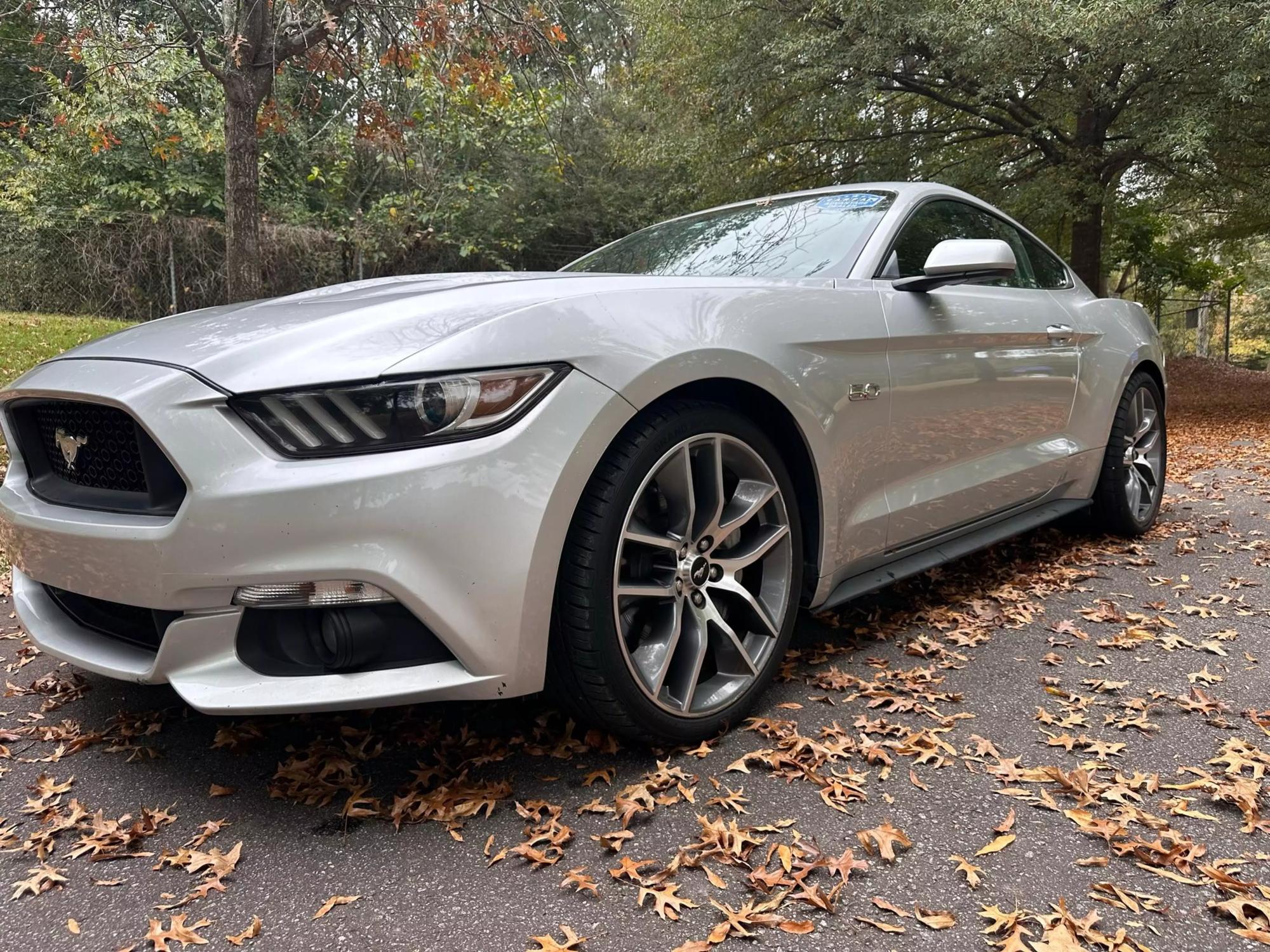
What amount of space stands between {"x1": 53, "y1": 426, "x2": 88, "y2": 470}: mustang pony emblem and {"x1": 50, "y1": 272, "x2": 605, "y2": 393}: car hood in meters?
0.19

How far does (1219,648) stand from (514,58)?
6.91 meters

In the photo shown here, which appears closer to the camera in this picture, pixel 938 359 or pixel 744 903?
pixel 744 903

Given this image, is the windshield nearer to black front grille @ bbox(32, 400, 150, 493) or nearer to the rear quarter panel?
the rear quarter panel

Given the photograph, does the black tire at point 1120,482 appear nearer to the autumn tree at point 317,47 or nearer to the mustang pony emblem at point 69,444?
the mustang pony emblem at point 69,444

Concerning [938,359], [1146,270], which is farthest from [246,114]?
[1146,270]

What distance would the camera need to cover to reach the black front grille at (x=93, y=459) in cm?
180

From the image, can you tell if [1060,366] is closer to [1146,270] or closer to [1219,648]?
[1219,648]

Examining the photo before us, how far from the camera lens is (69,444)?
2055mm

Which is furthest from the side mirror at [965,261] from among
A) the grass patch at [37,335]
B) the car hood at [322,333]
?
the grass patch at [37,335]

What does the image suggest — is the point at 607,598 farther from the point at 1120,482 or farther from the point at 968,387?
the point at 1120,482

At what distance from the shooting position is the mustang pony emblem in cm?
202

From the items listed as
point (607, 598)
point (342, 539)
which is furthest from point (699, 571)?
point (342, 539)

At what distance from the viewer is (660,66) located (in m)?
11.8

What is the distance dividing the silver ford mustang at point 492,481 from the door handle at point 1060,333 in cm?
93
